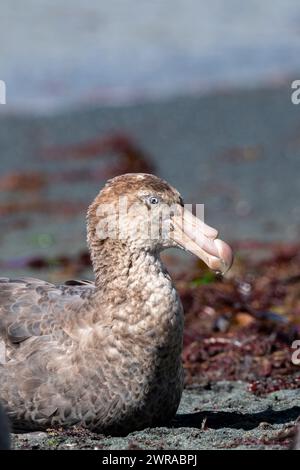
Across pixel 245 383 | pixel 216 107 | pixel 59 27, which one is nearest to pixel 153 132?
pixel 216 107

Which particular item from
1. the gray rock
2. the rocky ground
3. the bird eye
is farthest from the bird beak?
the gray rock

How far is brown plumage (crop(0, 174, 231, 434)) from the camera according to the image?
219 inches

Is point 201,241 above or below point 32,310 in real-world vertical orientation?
above

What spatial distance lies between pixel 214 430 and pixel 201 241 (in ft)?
2.98

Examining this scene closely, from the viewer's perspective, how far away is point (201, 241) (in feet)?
18.4

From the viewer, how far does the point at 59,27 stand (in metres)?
19.2

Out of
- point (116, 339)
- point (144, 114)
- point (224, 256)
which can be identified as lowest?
point (116, 339)

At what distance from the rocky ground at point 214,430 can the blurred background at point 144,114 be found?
12.1 ft

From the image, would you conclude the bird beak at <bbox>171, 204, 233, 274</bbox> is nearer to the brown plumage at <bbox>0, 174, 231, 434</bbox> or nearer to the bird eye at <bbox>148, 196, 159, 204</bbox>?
the brown plumage at <bbox>0, 174, 231, 434</bbox>

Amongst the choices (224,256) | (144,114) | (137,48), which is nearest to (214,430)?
(224,256)

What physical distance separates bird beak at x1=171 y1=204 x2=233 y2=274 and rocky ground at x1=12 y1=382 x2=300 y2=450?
77cm

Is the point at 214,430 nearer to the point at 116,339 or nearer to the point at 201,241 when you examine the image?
the point at 116,339

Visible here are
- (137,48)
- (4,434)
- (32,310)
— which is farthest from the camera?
(137,48)
